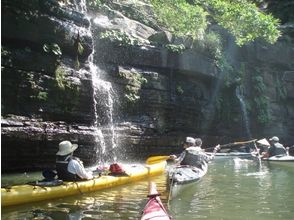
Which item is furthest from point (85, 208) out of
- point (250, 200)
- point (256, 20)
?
point (256, 20)

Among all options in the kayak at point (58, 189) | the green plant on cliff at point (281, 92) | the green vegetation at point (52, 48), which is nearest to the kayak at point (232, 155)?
the green plant on cliff at point (281, 92)

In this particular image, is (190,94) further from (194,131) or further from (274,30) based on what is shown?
(274,30)

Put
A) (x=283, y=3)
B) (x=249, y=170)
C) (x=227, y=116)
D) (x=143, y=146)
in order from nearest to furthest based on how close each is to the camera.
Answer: (x=249, y=170) < (x=143, y=146) < (x=227, y=116) < (x=283, y=3)

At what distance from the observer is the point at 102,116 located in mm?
13734

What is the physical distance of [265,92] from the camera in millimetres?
21109

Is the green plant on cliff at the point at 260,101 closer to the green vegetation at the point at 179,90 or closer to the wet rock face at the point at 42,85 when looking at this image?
the green vegetation at the point at 179,90

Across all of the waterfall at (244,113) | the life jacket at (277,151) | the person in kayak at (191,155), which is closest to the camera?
the person in kayak at (191,155)

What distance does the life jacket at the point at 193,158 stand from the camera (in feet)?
30.9

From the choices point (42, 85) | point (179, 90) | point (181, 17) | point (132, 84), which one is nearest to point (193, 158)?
point (42, 85)

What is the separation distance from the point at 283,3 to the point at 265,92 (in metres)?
7.52

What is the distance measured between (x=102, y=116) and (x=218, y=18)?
8.68 metres

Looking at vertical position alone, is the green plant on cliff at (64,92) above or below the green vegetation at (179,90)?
below

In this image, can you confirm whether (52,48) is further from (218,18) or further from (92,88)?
(218,18)

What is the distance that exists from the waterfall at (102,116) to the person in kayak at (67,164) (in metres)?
4.88
